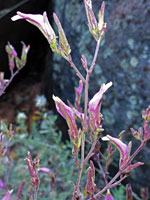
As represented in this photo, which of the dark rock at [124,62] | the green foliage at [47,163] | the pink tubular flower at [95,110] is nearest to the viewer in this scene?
the pink tubular flower at [95,110]

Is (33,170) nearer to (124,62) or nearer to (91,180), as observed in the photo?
(91,180)

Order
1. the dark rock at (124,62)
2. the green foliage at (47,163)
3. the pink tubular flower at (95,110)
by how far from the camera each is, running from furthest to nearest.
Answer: the green foliage at (47,163), the dark rock at (124,62), the pink tubular flower at (95,110)

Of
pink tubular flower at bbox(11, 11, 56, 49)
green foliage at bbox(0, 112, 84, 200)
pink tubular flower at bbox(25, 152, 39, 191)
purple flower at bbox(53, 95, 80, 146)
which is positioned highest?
pink tubular flower at bbox(11, 11, 56, 49)

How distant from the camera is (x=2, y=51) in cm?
175

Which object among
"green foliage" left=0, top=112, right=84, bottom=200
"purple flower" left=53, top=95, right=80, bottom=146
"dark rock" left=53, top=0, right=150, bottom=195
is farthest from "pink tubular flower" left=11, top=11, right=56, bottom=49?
"green foliage" left=0, top=112, right=84, bottom=200

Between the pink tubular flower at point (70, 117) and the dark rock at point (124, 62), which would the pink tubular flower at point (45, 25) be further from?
the dark rock at point (124, 62)

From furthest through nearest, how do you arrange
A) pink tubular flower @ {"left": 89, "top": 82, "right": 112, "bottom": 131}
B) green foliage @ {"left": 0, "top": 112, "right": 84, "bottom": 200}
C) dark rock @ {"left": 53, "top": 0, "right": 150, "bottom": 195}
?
green foliage @ {"left": 0, "top": 112, "right": 84, "bottom": 200}, dark rock @ {"left": 53, "top": 0, "right": 150, "bottom": 195}, pink tubular flower @ {"left": 89, "top": 82, "right": 112, "bottom": 131}

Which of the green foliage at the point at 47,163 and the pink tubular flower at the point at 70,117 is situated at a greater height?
the pink tubular flower at the point at 70,117

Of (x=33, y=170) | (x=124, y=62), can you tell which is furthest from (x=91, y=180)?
(x=124, y=62)

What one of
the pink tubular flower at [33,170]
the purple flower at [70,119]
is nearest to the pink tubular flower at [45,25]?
the purple flower at [70,119]

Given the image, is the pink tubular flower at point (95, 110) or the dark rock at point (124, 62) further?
the dark rock at point (124, 62)

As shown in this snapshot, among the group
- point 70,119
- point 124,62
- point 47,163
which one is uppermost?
point 124,62

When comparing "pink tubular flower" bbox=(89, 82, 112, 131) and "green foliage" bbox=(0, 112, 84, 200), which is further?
"green foliage" bbox=(0, 112, 84, 200)

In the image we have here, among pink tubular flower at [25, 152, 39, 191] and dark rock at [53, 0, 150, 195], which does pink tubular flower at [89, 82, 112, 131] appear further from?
dark rock at [53, 0, 150, 195]
